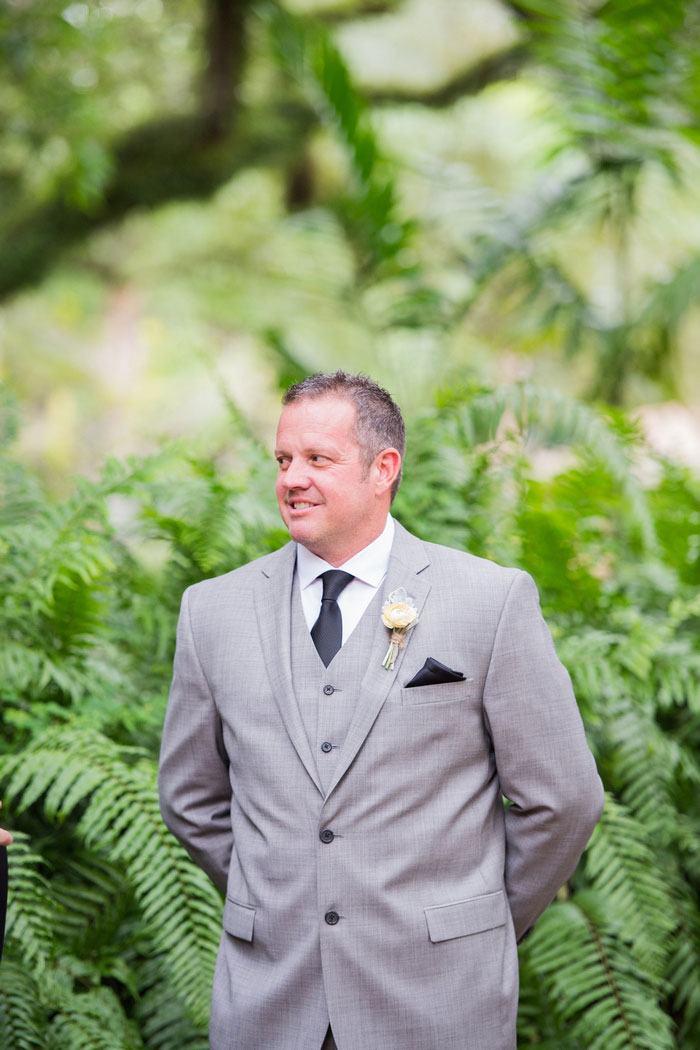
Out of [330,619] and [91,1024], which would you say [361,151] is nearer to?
[330,619]

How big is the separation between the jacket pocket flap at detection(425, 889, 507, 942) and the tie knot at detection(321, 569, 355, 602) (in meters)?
0.58

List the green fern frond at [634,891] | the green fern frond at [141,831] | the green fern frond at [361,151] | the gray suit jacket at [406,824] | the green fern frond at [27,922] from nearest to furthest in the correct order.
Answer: the gray suit jacket at [406,824], the green fern frond at [27,922], the green fern frond at [141,831], the green fern frond at [634,891], the green fern frond at [361,151]

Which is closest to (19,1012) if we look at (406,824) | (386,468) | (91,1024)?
(91,1024)

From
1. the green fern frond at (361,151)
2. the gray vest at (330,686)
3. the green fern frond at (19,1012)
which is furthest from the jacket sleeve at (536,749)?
the green fern frond at (361,151)

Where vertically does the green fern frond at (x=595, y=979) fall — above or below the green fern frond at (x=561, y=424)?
below

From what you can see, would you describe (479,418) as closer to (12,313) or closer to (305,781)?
(305,781)

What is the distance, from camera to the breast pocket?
5.51 ft

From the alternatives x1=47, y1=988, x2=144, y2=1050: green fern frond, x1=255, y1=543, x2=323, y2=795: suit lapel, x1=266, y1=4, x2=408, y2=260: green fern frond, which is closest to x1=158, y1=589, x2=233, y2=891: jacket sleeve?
x1=255, y1=543, x2=323, y2=795: suit lapel

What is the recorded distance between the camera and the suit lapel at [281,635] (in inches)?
66.5

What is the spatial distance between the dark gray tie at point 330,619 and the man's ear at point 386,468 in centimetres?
18

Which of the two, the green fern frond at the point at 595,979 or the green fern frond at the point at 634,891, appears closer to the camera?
the green fern frond at the point at 595,979

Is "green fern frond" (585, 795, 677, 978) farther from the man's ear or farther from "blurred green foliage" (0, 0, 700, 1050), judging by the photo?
the man's ear

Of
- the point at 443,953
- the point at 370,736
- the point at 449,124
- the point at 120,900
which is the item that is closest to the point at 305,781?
the point at 370,736

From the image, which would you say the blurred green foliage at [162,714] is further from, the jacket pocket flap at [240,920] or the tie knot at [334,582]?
the tie knot at [334,582]
